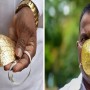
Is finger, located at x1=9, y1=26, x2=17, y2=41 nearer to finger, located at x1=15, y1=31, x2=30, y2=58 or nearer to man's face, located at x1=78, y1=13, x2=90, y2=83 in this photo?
finger, located at x1=15, y1=31, x2=30, y2=58

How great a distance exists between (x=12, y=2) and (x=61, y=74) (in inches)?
20.9

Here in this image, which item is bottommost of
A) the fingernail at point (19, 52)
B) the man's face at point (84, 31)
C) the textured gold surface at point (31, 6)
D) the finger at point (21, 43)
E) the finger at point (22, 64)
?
the finger at point (22, 64)

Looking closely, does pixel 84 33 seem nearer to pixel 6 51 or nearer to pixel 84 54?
pixel 84 54

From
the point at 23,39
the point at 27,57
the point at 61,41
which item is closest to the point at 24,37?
the point at 23,39

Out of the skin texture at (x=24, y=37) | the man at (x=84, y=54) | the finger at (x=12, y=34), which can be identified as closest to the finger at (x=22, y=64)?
the skin texture at (x=24, y=37)

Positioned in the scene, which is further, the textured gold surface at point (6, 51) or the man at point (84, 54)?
the textured gold surface at point (6, 51)

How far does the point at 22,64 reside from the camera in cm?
173

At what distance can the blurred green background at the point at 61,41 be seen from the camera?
1586 mm

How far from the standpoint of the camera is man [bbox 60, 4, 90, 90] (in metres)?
1.54

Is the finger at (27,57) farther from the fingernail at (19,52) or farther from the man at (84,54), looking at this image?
the man at (84,54)

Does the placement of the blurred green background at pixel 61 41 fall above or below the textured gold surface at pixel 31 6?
below

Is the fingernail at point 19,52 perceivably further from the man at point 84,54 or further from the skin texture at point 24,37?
the man at point 84,54

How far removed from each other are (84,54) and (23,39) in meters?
0.40

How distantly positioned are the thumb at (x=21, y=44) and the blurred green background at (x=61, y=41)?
0.49 feet
